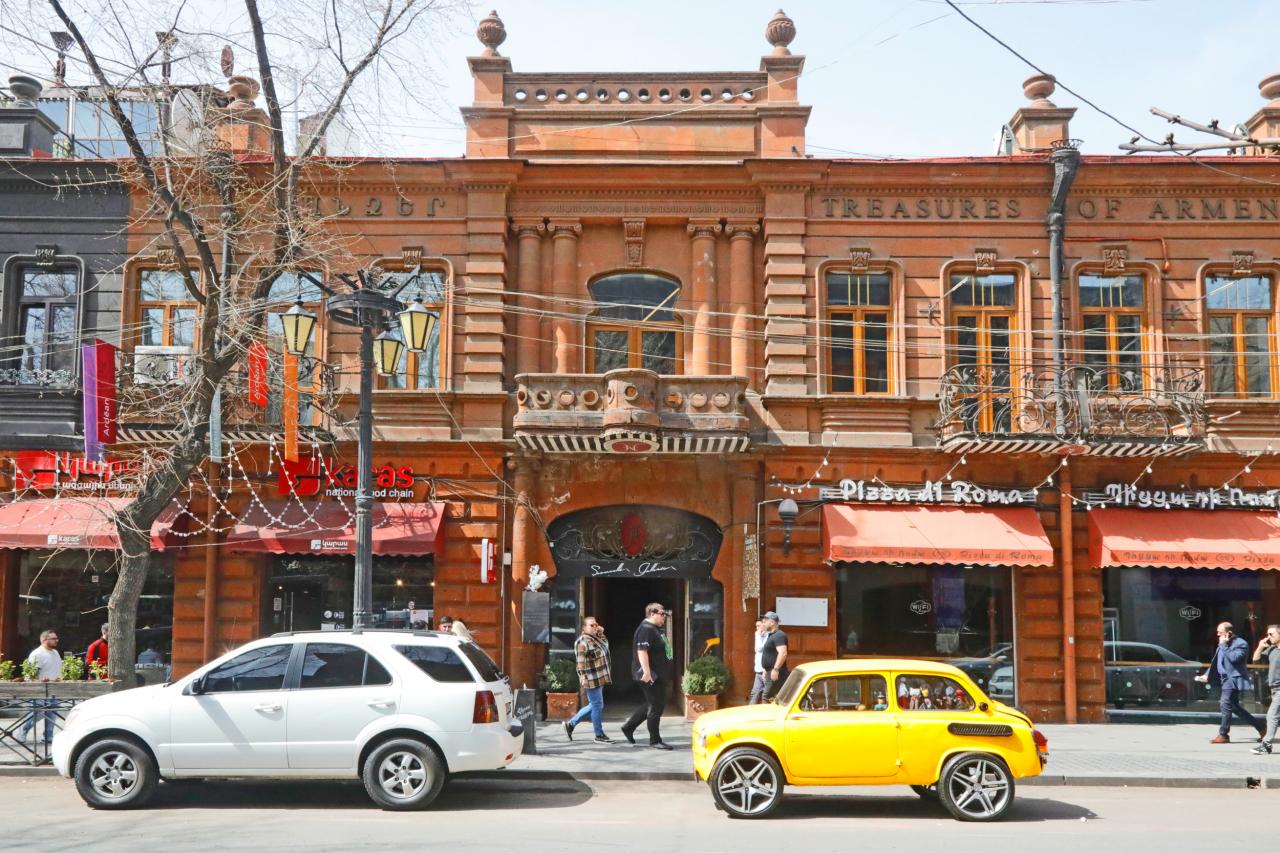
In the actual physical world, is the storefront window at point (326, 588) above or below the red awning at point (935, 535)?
below

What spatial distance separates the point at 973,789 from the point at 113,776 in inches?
319

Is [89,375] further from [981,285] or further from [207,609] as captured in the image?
[981,285]

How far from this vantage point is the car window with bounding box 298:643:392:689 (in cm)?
1100

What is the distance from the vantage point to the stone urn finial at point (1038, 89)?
19.8 metres

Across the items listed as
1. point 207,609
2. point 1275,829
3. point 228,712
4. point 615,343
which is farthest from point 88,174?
point 1275,829

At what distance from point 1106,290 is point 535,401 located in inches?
387

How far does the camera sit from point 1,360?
757 inches

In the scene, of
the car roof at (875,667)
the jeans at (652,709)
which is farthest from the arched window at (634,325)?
the car roof at (875,667)

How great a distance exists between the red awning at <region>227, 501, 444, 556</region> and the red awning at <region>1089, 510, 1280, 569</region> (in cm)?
1061

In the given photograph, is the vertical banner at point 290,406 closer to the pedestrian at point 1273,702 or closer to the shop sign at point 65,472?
the shop sign at point 65,472

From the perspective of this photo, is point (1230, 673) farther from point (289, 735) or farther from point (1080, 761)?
point (289, 735)

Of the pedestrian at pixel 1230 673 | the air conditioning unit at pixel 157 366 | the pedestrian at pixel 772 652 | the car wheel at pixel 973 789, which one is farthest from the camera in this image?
the air conditioning unit at pixel 157 366

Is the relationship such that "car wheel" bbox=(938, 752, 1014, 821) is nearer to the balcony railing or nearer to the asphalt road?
the asphalt road

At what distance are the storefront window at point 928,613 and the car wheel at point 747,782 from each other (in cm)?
821
